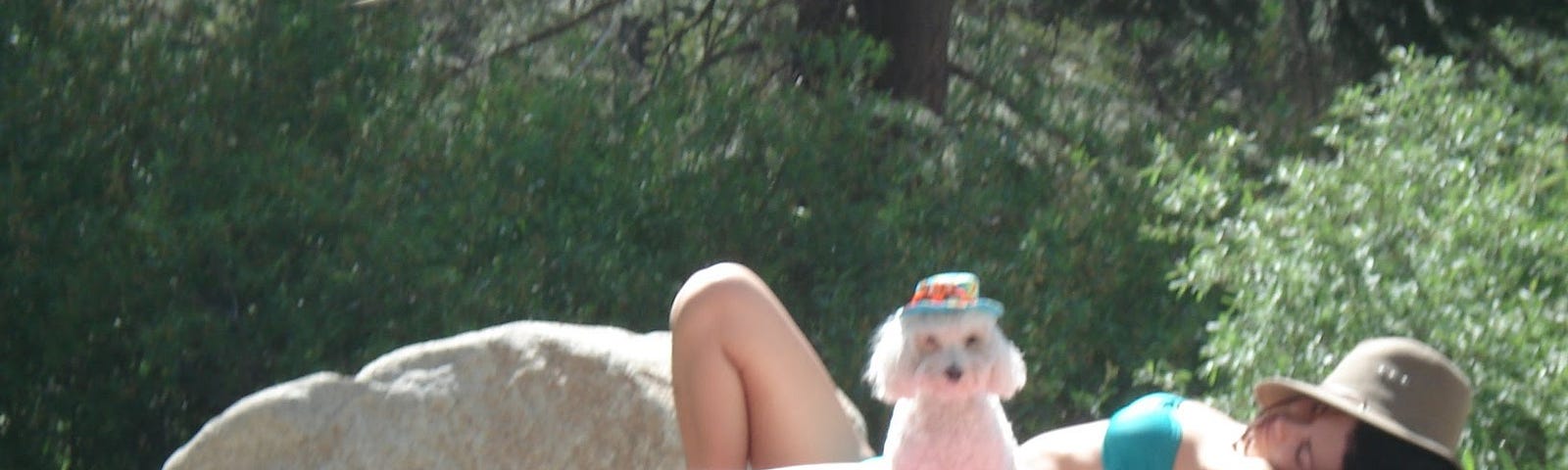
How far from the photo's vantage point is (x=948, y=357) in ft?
8.20

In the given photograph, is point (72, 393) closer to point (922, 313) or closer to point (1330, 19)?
point (922, 313)

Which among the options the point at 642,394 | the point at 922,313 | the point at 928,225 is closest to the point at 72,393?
the point at 642,394

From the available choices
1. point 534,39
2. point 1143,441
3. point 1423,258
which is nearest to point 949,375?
point 1143,441

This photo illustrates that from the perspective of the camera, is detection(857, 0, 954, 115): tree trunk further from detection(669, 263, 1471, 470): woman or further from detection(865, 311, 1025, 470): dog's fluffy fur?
detection(865, 311, 1025, 470): dog's fluffy fur

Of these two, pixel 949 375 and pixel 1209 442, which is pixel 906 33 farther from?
pixel 949 375

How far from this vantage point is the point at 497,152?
603 centimetres

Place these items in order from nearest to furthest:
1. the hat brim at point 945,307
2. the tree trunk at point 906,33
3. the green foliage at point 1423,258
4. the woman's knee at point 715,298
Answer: the hat brim at point 945,307
the woman's knee at point 715,298
the green foliage at point 1423,258
the tree trunk at point 906,33

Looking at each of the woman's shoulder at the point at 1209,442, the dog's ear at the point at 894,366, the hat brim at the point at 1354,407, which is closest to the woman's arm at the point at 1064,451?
the woman's shoulder at the point at 1209,442

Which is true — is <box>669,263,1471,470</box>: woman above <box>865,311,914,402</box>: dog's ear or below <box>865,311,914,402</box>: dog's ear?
below

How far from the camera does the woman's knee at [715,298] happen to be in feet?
12.4

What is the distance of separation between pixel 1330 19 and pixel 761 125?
2.77 metres

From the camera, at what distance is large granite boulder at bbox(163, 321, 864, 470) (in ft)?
14.2

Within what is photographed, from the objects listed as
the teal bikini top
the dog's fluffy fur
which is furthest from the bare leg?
the dog's fluffy fur

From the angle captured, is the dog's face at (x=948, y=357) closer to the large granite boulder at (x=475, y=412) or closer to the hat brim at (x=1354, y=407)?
the hat brim at (x=1354, y=407)
